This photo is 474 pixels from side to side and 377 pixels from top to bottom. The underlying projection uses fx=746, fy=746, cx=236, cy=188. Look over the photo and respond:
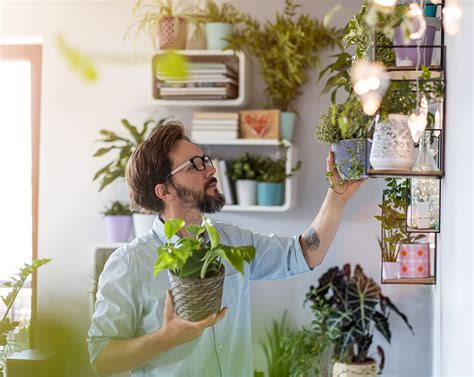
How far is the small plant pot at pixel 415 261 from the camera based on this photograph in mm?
2205

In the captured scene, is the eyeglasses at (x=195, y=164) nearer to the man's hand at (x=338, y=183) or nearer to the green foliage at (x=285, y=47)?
the man's hand at (x=338, y=183)

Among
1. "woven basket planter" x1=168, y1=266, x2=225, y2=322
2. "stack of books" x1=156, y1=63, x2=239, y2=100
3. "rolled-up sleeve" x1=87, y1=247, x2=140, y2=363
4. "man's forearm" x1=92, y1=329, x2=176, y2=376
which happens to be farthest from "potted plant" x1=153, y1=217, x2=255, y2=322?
"stack of books" x1=156, y1=63, x2=239, y2=100

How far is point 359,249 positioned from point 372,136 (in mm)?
1979

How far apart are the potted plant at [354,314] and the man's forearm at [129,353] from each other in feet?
4.87

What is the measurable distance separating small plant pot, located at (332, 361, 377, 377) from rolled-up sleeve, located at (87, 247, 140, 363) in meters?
1.45

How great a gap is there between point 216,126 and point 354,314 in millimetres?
1034

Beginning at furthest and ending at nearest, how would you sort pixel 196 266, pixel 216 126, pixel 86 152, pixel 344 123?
1. pixel 86 152
2. pixel 216 126
3. pixel 196 266
4. pixel 344 123

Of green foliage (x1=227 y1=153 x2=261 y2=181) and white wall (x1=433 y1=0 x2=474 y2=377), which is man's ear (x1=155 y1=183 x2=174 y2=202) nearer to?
white wall (x1=433 y1=0 x2=474 y2=377)

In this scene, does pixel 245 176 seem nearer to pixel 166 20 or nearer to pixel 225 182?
pixel 225 182

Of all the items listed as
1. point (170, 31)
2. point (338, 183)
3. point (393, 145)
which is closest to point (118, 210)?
point (170, 31)

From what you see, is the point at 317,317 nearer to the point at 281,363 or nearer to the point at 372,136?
the point at 281,363

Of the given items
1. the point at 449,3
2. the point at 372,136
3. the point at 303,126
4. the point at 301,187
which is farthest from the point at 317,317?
the point at 449,3

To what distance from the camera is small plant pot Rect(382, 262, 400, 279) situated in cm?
224

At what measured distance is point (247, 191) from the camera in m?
3.37
